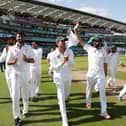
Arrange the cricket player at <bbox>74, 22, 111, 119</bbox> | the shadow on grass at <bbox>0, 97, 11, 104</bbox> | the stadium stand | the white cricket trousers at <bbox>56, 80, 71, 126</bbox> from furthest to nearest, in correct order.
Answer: the stadium stand, the shadow on grass at <bbox>0, 97, 11, 104</bbox>, the cricket player at <bbox>74, 22, 111, 119</bbox>, the white cricket trousers at <bbox>56, 80, 71, 126</bbox>

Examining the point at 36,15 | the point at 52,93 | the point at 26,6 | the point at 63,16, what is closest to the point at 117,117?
the point at 52,93

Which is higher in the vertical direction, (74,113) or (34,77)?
(34,77)

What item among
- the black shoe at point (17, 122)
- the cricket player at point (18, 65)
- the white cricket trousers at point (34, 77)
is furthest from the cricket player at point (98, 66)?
the white cricket trousers at point (34, 77)

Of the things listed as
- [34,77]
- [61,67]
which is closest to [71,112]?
[61,67]

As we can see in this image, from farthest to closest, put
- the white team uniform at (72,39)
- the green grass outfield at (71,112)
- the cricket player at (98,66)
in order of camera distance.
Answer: the white team uniform at (72,39)
the cricket player at (98,66)
the green grass outfield at (71,112)

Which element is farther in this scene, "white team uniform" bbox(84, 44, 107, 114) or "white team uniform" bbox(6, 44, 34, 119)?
"white team uniform" bbox(84, 44, 107, 114)

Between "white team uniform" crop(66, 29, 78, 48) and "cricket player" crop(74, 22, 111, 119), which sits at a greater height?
"white team uniform" crop(66, 29, 78, 48)

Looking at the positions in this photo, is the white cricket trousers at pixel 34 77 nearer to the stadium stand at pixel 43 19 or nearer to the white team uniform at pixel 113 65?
the stadium stand at pixel 43 19

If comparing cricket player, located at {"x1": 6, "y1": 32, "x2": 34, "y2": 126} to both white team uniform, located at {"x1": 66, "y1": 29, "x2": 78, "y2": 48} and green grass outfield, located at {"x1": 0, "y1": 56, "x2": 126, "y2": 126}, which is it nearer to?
green grass outfield, located at {"x1": 0, "y1": 56, "x2": 126, "y2": 126}

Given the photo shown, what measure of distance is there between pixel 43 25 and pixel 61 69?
76015 millimetres

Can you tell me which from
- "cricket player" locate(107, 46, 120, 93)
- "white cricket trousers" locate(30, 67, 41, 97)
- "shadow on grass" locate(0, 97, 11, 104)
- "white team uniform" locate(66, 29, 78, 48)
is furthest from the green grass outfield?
"cricket player" locate(107, 46, 120, 93)

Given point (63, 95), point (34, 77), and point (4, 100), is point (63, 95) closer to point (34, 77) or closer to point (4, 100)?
point (4, 100)

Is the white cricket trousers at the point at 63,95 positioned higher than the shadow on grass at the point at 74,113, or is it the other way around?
the white cricket trousers at the point at 63,95

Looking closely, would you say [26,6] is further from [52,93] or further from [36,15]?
[52,93]
